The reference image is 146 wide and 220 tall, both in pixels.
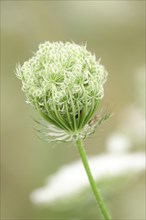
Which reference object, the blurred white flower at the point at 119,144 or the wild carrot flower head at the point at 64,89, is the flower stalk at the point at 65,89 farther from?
the blurred white flower at the point at 119,144

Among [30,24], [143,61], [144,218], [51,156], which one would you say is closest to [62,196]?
[144,218]

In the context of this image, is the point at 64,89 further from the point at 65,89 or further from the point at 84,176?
the point at 84,176

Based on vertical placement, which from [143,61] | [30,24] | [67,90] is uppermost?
[30,24]

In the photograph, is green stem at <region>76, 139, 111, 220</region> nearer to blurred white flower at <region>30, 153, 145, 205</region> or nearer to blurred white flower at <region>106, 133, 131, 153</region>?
blurred white flower at <region>30, 153, 145, 205</region>

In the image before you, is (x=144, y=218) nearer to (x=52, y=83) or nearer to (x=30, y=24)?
(x=52, y=83)

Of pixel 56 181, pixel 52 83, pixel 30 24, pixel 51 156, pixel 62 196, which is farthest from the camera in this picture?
pixel 30 24

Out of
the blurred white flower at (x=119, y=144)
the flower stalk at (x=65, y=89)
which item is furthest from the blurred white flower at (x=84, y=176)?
the flower stalk at (x=65, y=89)
